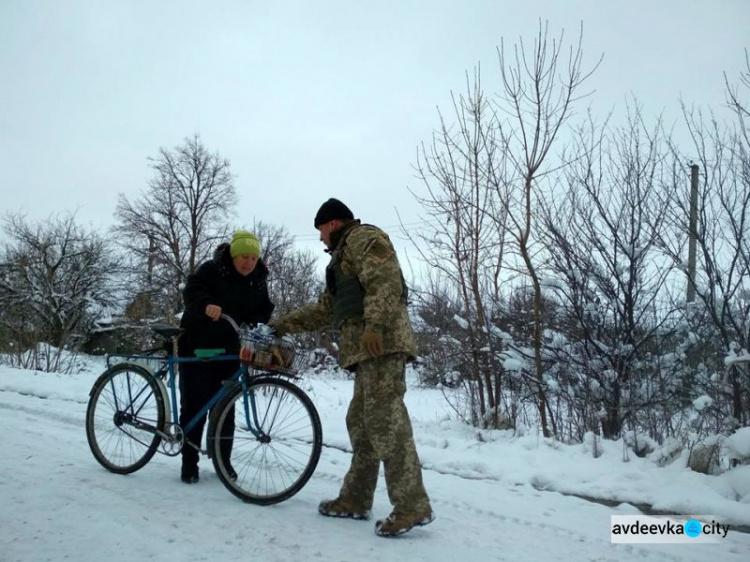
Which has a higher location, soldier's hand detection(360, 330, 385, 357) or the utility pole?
the utility pole

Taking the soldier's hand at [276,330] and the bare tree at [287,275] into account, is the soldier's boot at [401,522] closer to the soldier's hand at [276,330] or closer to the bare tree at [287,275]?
the soldier's hand at [276,330]

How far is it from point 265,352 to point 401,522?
1376 mm

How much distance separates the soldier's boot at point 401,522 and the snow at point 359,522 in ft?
0.16

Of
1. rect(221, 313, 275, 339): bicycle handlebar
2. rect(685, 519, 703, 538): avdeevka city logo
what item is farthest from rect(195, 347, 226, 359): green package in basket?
rect(685, 519, 703, 538): avdeevka city logo

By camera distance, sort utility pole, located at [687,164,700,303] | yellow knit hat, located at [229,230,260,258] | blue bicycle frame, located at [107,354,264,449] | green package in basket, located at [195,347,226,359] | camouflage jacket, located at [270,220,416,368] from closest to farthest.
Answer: camouflage jacket, located at [270,220,416,368] → blue bicycle frame, located at [107,354,264,449] → green package in basket, located at [195,347,226,359] → yellow knit hat, located at [229,230,260,258] → utility pole, located at [687,164,700,303]

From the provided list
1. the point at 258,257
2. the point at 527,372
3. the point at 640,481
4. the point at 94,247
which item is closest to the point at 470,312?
the point at 527,372

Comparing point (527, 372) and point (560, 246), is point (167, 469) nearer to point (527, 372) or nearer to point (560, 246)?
point (527, 372)

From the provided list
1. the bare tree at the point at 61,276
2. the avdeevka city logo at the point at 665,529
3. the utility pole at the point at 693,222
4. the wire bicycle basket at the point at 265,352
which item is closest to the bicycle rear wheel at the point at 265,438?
the wire bicycle basket at the point at 265,352

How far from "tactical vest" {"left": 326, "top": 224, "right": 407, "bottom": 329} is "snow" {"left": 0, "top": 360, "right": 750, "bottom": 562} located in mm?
1246

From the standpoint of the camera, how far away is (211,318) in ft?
13.2

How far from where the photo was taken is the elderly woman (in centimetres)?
411

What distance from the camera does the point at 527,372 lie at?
6.81m

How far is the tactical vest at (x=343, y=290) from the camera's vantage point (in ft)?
11.4

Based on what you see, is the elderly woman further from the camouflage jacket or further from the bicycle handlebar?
the camouflage jacket
